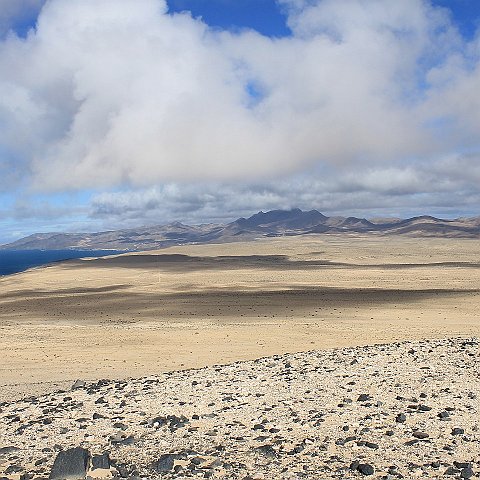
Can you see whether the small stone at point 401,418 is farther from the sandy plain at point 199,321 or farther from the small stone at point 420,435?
the sandy plain at point 199,321

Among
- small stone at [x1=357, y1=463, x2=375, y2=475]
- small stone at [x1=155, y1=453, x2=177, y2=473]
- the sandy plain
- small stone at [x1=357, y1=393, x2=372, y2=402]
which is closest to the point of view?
small stone at [x1=357, y1=463, x2=375, y2=475]

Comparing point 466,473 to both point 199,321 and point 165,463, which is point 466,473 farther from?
point 199,321

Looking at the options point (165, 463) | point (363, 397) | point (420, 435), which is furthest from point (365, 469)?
point (363, 397)

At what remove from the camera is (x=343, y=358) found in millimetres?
16781

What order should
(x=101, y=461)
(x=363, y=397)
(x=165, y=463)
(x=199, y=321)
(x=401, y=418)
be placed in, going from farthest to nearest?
(x=199, y=321), (x=363, y=397), (x=401, y=418), (x=101, y=461), (x=165, y=463)

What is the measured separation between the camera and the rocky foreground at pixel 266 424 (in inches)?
357

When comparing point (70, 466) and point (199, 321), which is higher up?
point (70, 466)

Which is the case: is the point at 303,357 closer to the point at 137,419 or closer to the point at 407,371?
the point at 407,371

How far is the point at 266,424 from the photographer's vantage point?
1129 cm

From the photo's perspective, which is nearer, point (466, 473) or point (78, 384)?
point (466, 473)

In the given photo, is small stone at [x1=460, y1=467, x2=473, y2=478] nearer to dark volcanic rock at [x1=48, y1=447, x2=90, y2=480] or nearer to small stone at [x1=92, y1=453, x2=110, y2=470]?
small stone at [x1=92, y1=453, x2=110, y2=470]

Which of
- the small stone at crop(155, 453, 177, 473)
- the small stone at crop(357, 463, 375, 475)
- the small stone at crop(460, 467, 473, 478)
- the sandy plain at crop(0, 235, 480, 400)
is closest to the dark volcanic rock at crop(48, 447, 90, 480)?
the small stone at crop(155, 453, 177, 473)

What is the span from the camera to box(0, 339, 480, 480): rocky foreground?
9.07 m

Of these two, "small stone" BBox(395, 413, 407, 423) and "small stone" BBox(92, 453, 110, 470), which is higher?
"small stone" BBox(92, 453, 110, 470)
